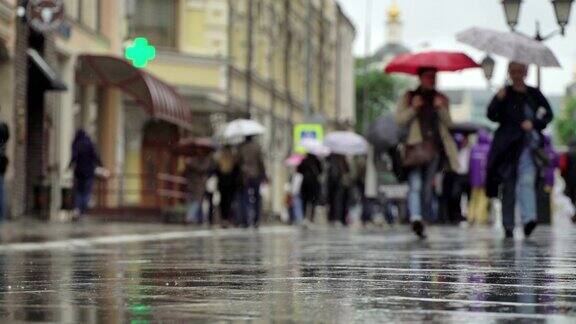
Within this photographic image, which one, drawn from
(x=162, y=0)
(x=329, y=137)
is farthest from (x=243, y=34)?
(x=329, y=137)

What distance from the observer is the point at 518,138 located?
1527cm

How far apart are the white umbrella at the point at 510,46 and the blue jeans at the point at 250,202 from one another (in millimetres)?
11699

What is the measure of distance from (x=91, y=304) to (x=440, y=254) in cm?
577

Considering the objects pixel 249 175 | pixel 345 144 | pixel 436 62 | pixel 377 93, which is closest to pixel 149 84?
pixel 249 175

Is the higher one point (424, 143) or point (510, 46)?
point (510, 46)

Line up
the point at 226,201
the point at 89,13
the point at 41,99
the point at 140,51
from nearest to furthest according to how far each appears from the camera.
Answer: the point at 226,201
the point at 41,99
the point at 140,51
the point at 89,13

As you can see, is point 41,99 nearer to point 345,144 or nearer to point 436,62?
point 345,144

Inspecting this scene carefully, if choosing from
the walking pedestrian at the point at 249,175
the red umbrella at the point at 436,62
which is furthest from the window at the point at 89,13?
the red umbrella at the point at 436,62

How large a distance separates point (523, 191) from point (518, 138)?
55 centimetres

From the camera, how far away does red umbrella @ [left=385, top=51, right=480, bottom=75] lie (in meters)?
16.6

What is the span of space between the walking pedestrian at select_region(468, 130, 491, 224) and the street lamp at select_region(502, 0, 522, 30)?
7.92 feet

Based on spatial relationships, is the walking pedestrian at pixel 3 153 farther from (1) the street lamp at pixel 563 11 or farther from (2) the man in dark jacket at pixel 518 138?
(1) the street lamp at pixel 563 11

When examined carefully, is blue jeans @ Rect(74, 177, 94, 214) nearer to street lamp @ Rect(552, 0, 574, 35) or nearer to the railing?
the railing

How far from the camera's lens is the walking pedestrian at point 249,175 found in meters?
27.0
